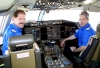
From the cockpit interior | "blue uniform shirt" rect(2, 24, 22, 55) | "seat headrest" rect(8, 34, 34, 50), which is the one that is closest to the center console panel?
the cockpit interior

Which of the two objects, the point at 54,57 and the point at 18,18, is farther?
the point at 54,57

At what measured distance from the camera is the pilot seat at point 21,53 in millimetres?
1450

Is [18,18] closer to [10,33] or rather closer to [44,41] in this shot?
[10,33]

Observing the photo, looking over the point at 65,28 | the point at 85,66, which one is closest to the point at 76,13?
the point at 65,28

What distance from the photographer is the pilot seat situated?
1450 millimetres

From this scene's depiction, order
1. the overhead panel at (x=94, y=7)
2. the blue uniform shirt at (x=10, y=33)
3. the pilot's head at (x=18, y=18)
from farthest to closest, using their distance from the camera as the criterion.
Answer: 1. the overhead panel at (x=94, y=7)
2. the pilot's head at (x=18, y=18)
3. the blue uniform shirt at (x=10, y=33)

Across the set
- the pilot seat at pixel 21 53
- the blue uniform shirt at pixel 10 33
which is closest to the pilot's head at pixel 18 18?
the blue uniform shirt at pixel 10 33

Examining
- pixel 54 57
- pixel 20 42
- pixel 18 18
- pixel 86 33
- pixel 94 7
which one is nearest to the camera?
pixel 20 42

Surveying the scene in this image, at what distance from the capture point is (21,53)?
147 centimetres

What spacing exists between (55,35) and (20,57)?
2.12m

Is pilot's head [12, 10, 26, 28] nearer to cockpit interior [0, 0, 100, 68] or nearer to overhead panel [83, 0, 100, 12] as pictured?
cockpit interior [0, 0, 100, 68]

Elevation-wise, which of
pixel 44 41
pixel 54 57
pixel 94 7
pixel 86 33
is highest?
pixel 94 7

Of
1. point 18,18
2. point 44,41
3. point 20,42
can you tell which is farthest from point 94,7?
point 20,42

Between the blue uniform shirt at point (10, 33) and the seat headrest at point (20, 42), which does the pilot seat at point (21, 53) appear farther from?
the blue uniform shirt at point (10, 33)
